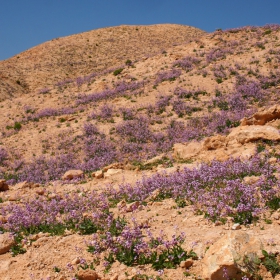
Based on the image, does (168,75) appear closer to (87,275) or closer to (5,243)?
(5,243)

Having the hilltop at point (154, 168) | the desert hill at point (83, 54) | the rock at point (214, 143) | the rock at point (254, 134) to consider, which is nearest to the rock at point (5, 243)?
the hilltop at point (154, 168)

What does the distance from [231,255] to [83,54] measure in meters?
63.5

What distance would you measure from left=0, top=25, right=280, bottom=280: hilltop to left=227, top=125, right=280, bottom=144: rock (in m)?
0.04

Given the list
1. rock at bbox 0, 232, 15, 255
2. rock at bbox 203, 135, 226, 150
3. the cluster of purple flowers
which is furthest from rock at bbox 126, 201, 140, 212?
the cluster of purple flowers

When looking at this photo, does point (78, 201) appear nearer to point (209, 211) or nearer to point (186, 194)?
point (186, 194)

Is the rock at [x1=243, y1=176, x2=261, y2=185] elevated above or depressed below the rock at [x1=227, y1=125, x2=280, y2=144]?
below

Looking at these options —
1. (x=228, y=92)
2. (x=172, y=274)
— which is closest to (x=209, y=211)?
(x=172, y=274)

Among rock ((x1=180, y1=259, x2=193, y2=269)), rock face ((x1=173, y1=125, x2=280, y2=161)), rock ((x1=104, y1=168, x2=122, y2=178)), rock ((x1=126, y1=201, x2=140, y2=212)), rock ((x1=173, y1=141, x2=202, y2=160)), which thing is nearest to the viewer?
rock ((x1=180, y1=259, x2=193, y2=269))

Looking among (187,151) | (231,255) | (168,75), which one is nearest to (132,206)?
(231,255)

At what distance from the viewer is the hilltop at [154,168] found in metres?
5.25

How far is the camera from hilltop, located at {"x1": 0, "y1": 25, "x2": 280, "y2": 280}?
5.25m

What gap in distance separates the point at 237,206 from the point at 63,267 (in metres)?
3.67

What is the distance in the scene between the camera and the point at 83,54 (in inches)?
2488

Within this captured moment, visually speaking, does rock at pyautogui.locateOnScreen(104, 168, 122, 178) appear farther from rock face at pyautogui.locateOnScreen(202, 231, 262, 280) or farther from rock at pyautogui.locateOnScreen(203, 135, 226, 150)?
rock face at pyautogui.locateOnScreen(202, 231, 262, 280)
